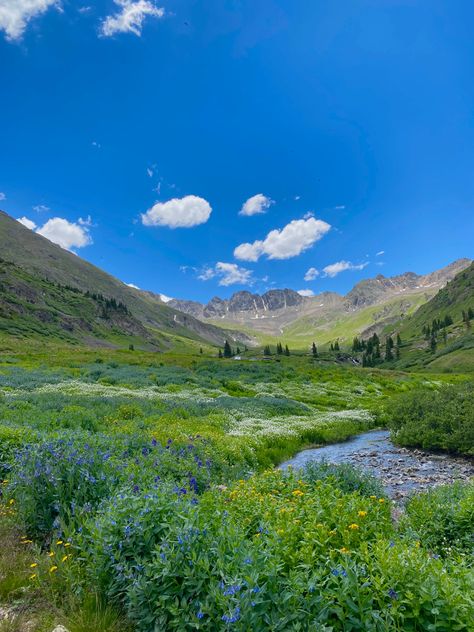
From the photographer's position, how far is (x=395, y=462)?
1864 cm

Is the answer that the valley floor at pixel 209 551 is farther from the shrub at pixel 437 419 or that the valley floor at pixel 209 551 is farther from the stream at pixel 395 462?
the shrub at pixel 437 419

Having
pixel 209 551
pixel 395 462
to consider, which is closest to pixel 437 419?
pixel 395 462

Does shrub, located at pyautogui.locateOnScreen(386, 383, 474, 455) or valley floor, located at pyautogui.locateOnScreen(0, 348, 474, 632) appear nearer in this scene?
valley floor, located at pyautogui.locateOnScreen(0, 348, 474, 632)

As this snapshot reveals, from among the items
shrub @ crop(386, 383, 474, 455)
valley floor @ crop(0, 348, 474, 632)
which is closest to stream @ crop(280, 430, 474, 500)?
shrub @ crop(386, 383, 474, 455)

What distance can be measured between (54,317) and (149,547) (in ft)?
670

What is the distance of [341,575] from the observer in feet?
13.0

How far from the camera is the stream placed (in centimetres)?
1479

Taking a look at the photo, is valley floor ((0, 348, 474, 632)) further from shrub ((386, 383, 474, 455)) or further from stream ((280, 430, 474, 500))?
shrub ((386, 383, 474, 455))

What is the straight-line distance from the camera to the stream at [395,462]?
1479 centimetres

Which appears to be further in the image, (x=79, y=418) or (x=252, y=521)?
(x=79, y=418)

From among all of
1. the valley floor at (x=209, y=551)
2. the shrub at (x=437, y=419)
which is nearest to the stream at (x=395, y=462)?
the shrub at (x=437, y=419)

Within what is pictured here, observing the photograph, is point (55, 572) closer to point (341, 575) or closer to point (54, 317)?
point (341, 575)

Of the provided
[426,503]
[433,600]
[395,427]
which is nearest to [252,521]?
[433,600]

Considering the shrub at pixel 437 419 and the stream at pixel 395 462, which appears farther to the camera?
the shrub at pixel 437 419
